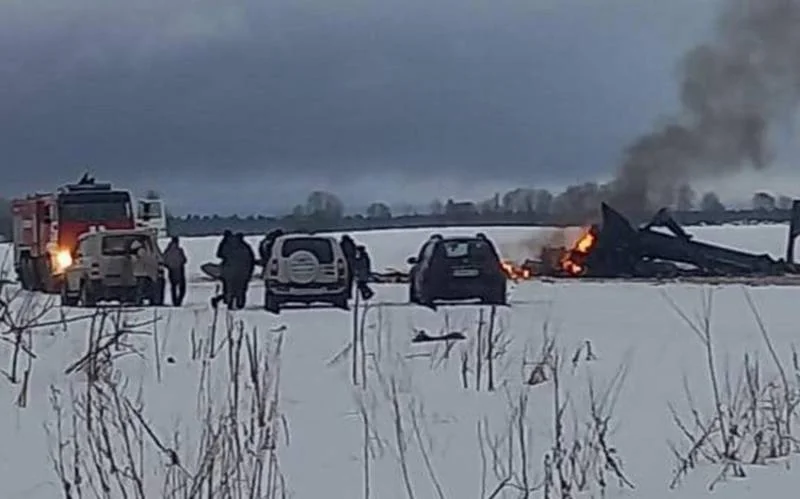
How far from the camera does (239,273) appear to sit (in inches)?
1259

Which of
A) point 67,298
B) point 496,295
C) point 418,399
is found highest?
point 496,295

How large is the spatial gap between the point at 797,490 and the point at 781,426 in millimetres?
1746

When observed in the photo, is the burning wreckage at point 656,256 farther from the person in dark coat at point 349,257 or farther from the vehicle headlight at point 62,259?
the vehicle headlight at point 62,259

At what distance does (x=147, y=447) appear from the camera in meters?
12.5

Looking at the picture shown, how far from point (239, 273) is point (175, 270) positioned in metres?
2.62

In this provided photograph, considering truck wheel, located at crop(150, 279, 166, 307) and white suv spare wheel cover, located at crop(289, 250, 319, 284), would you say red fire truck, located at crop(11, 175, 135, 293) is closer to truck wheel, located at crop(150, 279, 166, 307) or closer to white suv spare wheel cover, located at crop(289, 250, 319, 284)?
truck wheel, located at crop(150, 279, 166, 307)

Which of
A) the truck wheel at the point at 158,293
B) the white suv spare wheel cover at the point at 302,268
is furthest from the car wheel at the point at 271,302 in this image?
the truck wheel at the point at 158,293

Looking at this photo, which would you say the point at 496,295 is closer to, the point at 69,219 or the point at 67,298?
the point at 67,298

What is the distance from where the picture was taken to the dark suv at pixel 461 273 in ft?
106

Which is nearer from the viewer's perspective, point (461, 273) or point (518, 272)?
point (461, 273)

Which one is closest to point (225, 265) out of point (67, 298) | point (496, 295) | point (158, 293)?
point (158, 293)

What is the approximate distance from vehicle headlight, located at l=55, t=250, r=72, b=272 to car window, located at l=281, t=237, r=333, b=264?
304 inches

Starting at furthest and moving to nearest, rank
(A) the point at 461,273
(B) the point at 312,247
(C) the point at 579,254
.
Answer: (C) the point at 579,254
(A) the point at 461,273
(B) the point at 312,247

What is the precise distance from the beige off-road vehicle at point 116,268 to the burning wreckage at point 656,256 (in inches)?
474
